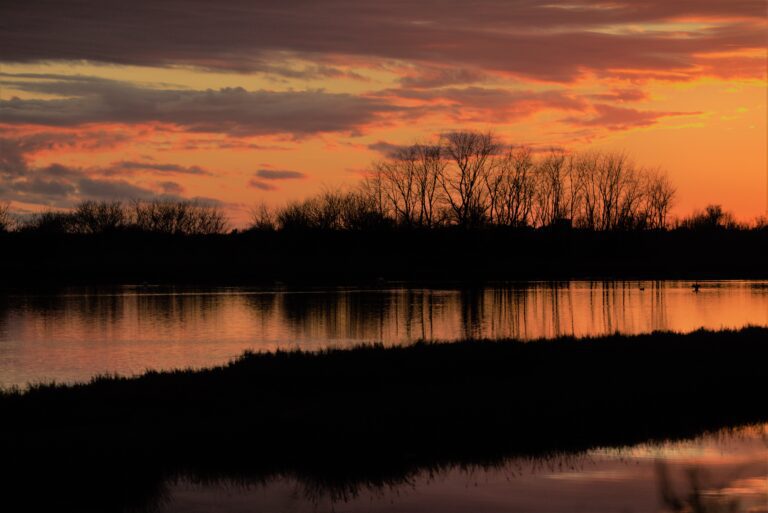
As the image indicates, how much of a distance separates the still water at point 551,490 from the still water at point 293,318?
13.8 meters

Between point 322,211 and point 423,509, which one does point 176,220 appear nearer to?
point 322,211

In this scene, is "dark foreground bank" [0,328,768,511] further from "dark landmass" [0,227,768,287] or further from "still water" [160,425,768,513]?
"dark landmass" [0,227,768,287]

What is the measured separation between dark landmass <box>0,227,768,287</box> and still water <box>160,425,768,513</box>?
6528 centimetres

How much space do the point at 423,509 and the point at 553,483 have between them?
2245mm

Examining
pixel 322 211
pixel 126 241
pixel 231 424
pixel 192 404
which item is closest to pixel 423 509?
pixel 231 424

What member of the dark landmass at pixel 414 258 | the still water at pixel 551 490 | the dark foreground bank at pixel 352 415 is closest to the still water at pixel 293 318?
Result: the dark foreground bank at pixel 352 415

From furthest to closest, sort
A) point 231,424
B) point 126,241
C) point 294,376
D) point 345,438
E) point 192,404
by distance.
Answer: point 126,241
point 294,376
point 192,404
point 231,424
point 345,438

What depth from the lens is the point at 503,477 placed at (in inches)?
521

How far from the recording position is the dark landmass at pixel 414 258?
9108cm

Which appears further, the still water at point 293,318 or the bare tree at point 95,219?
the bare tree at point 95,219

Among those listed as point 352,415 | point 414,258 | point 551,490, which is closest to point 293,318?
point 352,415

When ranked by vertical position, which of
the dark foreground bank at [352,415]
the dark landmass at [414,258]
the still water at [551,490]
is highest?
the dark landmass at [414,258]

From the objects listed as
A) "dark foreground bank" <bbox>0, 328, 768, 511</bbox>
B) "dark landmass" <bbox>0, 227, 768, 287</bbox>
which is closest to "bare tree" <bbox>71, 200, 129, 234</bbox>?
"dark landmass" <bbox>0, 227, 768, 287</bbox>

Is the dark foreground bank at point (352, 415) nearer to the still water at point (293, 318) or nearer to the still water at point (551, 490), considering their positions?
the still water at point (551, 490)
